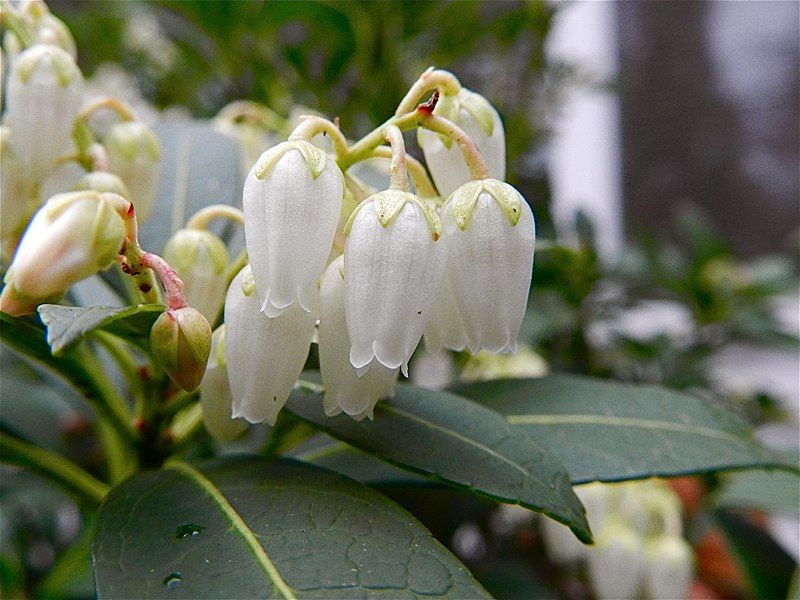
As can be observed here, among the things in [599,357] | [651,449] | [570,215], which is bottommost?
[599,357]

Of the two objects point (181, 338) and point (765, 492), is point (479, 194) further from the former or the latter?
point (765, 492)

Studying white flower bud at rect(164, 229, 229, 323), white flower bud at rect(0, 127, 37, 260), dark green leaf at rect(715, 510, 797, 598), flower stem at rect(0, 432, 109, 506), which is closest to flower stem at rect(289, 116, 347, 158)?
white flower bud at rect(164, 229, 229, 323)

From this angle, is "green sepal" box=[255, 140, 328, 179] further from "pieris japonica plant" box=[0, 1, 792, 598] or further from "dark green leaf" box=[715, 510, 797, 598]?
"dark green leaf" box=[715, 510, 797, 598]

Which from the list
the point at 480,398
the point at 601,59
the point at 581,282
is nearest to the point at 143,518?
the point at 480,398

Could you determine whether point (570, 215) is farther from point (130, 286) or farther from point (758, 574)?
point (130, 286)

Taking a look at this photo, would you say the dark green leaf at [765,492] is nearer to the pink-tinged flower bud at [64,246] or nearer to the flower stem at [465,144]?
the flower stem at [465,144]

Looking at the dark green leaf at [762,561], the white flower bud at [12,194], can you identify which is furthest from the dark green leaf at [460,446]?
the dark green leaf at [762,561]

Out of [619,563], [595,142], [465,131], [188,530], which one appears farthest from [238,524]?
[595,142]
